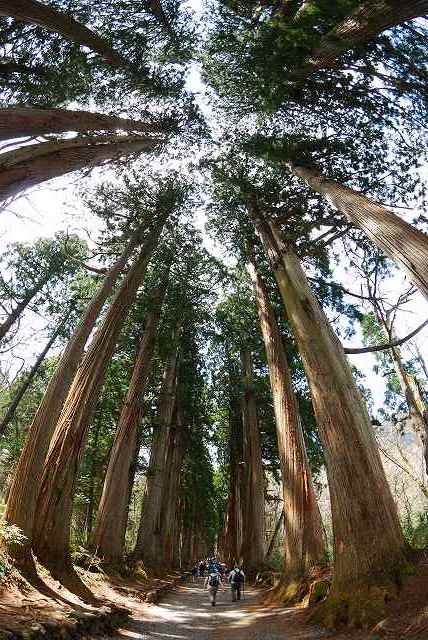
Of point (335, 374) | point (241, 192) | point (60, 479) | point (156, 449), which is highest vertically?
point (241, 192)

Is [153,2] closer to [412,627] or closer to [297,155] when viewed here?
[297,155]

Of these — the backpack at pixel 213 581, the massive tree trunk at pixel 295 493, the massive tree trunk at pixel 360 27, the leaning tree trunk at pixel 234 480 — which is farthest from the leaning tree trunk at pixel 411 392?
the massive tree trunk at pixel 360 27

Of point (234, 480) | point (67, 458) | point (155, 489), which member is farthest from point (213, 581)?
point (234, 480)

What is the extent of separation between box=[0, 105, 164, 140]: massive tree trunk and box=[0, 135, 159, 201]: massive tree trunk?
0.24 meters

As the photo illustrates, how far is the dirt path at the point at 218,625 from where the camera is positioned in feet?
17.8

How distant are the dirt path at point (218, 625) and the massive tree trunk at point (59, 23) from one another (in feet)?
31.1

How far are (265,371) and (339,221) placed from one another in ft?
32.9

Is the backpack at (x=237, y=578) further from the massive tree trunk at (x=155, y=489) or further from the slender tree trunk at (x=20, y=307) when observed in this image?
the slender tree trunk at (x=20, y=307)

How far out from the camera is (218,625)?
7.36 m

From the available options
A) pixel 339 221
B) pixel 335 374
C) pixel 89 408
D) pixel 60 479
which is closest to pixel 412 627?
pixel 335 374

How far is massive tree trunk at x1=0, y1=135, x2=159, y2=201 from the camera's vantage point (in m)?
5.29

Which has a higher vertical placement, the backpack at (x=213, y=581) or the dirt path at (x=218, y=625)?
the backpack at (x=213, y=581)

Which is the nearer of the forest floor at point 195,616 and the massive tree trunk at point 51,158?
the forest floor at point 195,616

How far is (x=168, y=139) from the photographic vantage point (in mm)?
12039
